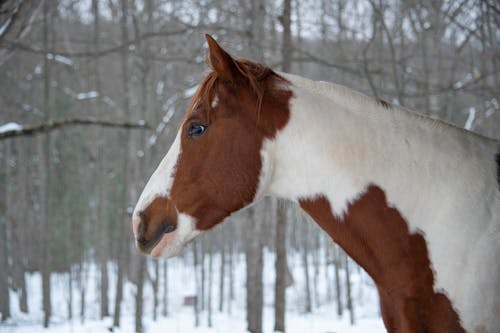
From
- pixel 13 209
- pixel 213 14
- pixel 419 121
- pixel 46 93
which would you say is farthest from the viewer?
pixel 13 209

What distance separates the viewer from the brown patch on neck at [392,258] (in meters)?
1.66

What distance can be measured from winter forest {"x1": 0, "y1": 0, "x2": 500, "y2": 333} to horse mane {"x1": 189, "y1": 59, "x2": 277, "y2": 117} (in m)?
0.54

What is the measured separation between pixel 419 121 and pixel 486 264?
0.60 meters

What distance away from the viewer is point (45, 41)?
31.6 feet

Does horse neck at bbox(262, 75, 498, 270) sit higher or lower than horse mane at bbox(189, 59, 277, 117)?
lower

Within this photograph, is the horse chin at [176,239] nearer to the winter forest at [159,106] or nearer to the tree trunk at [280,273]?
the winter forest at [159,106]

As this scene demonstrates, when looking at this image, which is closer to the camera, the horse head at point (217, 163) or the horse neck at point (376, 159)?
the horse neck at point (376, 159)

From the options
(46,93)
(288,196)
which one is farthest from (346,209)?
(46,93)

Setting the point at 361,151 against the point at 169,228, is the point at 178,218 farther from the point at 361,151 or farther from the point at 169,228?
the point at 361,151

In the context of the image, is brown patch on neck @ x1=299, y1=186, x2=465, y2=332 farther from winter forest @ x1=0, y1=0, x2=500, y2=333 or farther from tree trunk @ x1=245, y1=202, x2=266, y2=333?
tree trunk @ x1=245, y1=202, x2=266, y2=333

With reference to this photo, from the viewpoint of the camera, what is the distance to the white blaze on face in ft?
6.28

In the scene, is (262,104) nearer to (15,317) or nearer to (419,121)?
(419,121)

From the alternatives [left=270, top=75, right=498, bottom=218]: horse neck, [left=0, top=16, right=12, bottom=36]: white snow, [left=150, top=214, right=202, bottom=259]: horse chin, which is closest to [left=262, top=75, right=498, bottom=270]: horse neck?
[left=270, top=75, right=498, bottom=218]: horse neck

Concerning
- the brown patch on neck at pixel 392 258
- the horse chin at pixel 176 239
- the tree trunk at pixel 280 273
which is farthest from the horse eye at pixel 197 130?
the tree trunk at pixel 280 273
